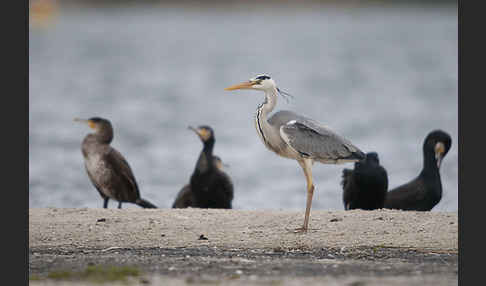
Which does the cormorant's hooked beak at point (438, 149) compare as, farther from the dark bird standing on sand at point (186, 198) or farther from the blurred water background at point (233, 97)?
the dark bird standing on sand at point (186, 198)

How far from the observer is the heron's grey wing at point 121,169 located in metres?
11.7

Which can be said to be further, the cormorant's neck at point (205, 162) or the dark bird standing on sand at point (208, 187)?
the cormorant's neck at point (205, 162)

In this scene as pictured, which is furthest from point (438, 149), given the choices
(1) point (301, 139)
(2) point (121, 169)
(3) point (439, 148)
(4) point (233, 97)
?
(4) point (233, 97)

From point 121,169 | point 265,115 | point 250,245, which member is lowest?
point 250,245

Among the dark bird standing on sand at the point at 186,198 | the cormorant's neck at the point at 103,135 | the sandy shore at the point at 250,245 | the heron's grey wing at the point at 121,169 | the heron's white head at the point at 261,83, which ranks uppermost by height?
the heron's white head at the point at 261,83

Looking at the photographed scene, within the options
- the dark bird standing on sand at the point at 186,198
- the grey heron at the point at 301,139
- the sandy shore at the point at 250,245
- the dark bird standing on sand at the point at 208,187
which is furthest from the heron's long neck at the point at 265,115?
the dark bird standing on sand at the point at 186,198

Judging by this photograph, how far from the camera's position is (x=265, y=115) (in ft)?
30.2

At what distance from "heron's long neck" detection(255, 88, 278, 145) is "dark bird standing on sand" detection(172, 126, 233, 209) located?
3032 millimetres

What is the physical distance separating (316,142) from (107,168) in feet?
12.1

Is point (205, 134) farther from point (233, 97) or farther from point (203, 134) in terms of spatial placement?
point (233, 97)

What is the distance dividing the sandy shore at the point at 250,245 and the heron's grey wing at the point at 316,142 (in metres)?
0.69

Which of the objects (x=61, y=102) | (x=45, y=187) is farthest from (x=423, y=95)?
(x=45, y=187)

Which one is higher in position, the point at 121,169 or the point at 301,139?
the point at 301,139

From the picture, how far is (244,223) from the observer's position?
9180 millimetres
